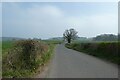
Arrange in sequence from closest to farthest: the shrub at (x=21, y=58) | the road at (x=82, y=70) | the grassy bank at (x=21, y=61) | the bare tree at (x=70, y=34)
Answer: the grassy bank at (x=21, y=61) < the road at (x=82, y=70) < the shrub at (x=21, y=58) < the bare tree at (x=70, y=34)

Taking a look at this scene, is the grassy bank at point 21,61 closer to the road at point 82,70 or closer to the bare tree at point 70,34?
the road at point 82,70

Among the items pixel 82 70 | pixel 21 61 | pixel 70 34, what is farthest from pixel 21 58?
pixel 70 34

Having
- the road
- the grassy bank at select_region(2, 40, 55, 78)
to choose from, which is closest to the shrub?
the grassy bank at select_region(2, 40, 55, 78)

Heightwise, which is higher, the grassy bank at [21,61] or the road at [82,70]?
the grassy bank at [21,61]

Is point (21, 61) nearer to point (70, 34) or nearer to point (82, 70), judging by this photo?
point (82, 70)

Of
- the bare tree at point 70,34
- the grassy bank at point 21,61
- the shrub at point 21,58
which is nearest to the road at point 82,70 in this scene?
the grassy bank at point 21,61

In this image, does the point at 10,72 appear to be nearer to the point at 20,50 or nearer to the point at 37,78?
the point at 37,78

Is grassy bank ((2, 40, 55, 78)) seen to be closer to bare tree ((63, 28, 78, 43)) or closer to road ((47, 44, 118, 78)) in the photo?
road ((47, 44, 118, 78))

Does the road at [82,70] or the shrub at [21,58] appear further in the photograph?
the shrub at [21,58]

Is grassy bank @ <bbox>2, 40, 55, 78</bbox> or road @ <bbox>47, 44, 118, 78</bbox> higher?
grassy bank @ <bbox>2, 40, 55, 78</bbox>

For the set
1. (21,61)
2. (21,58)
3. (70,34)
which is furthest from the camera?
(70,34)

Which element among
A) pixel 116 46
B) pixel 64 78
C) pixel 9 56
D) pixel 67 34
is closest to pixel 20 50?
pixel 9 56

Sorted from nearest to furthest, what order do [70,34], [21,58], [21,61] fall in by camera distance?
1. [21,61]
2. [21,58]
3. [70,34]

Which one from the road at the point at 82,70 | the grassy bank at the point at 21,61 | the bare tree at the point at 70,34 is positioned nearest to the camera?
the grassy bank at the point at 21,61
